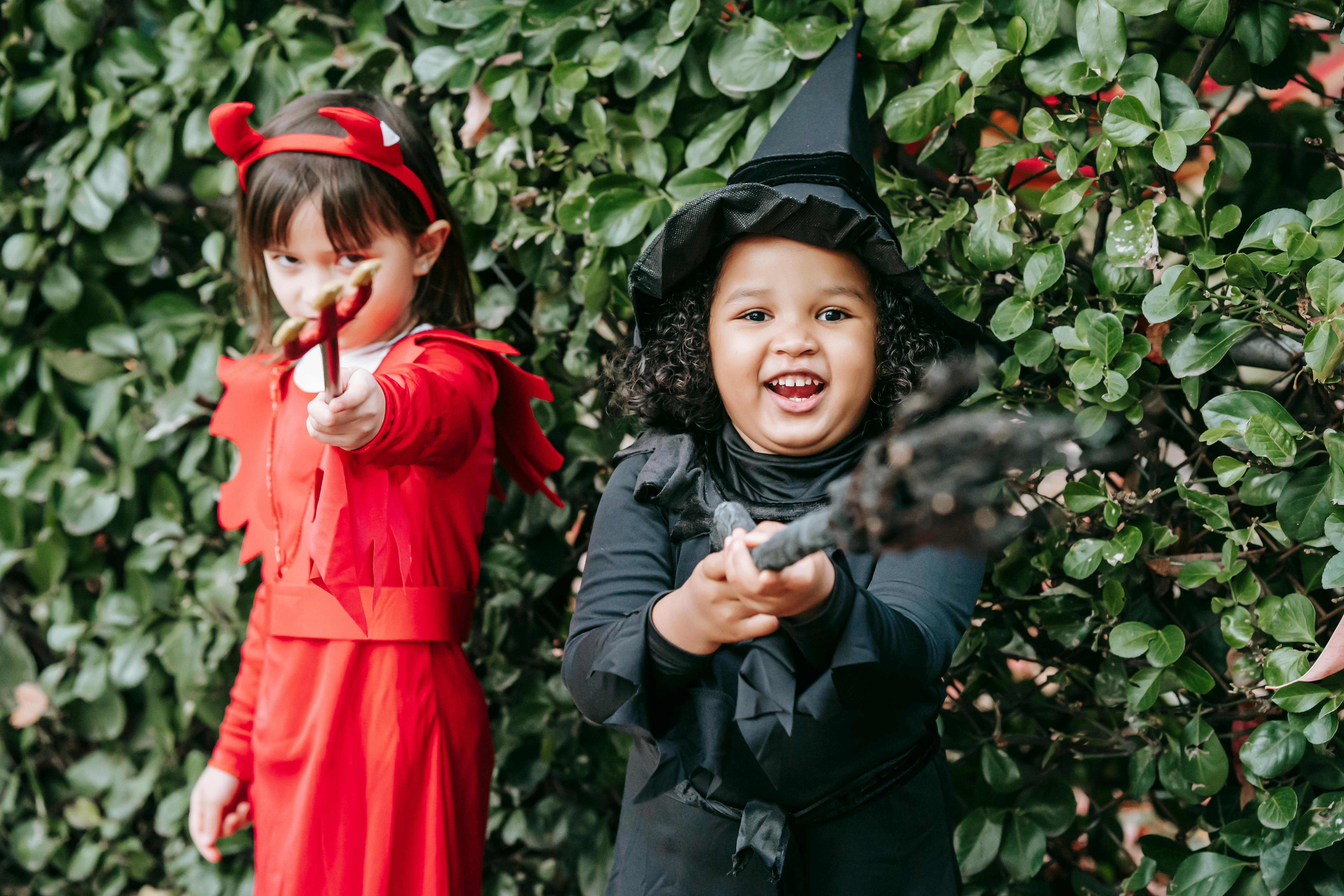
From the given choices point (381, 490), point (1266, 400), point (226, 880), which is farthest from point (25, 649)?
point (1266, 400)

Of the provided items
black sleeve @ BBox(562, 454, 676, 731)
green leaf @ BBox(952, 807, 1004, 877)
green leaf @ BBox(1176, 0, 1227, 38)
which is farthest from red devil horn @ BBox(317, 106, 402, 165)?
green leaf @ BBox(952, 807, 1004, 877)

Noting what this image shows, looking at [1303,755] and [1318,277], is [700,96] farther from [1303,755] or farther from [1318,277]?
[1303,755]

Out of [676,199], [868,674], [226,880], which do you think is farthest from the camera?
[226,880]

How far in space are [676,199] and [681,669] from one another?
735mm

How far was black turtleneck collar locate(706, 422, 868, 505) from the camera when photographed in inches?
46.6

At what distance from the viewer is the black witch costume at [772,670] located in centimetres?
106

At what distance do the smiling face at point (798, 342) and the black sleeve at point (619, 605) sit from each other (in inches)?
6.9

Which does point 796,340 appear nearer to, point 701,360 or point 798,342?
point 798,342

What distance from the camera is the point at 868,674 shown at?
979 mm

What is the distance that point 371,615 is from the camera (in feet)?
4.59

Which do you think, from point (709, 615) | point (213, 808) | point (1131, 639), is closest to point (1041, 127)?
point (1131, 639)

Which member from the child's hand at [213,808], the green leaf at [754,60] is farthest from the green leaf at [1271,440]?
the child's hand at [213,808]

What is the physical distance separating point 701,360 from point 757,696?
1.38ft

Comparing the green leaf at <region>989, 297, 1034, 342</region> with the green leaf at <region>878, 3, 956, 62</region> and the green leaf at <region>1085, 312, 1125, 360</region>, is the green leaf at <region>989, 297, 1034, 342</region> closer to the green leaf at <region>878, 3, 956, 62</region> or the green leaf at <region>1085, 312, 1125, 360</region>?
the green leaf at <region>1085, 312, 1125, 360</region>
